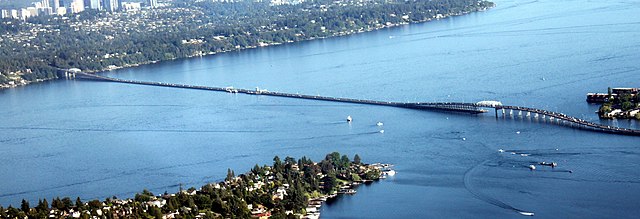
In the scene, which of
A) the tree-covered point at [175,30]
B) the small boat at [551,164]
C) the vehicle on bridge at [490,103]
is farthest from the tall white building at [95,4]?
the small boat at [551,164]

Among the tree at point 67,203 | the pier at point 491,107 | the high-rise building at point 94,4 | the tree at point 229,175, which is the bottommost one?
the tree at point 67,203

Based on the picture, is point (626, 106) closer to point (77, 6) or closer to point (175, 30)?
point (175, 30)

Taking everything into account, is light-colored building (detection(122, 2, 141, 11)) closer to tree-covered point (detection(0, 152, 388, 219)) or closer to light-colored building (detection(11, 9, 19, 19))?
light-colored building (detection(11, 9, 19, 19))

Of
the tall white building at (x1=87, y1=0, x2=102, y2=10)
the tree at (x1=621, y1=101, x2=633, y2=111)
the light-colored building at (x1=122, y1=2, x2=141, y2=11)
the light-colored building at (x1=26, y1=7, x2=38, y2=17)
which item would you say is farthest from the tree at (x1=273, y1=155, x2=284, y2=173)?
the tall white building at (x1=87, y1=0, x2=102, y2=10)

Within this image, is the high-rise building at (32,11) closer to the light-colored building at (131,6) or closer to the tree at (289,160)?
the light-colored building at (131,6)

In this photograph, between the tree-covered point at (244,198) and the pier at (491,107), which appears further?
the pier at (491,107)

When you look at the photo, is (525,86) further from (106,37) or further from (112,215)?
(106,37)
